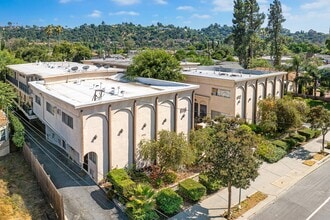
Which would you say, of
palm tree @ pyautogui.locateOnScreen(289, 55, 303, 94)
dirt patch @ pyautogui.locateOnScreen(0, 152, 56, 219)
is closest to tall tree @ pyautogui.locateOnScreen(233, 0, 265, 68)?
palm tree @ pyautogui.locateOnScreen(289, 55, 303, 94)

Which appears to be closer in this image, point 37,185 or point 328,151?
point 37,185

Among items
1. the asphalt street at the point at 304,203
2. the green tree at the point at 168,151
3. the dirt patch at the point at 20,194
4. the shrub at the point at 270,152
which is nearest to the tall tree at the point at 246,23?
the shrub at the point at 270,152

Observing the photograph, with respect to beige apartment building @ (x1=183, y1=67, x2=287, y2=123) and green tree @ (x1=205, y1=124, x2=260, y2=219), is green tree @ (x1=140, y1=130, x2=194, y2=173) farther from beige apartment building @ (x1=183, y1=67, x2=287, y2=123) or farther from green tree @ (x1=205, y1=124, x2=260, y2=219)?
beige apartment building @ (x1=183, y1=67, x2=287, y2=123)

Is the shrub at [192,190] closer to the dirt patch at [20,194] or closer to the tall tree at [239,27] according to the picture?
the dirt patch at [20,194]

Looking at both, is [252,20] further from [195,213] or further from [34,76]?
[195,213]

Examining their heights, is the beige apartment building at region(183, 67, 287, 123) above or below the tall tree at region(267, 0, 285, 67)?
below

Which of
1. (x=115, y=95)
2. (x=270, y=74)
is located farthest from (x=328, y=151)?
(x=115, y=95)

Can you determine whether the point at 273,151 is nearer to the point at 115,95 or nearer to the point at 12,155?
the point at 115,95
